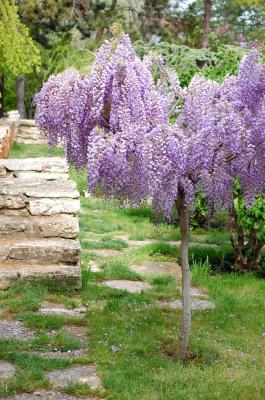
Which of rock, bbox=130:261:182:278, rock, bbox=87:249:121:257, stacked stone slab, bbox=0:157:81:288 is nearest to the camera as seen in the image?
stacked stone slab, bbox=0:157:81:288

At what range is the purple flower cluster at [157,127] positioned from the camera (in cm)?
547

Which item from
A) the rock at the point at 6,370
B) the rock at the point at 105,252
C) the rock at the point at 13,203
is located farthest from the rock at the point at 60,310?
Answer: the rock at the point at 105,252

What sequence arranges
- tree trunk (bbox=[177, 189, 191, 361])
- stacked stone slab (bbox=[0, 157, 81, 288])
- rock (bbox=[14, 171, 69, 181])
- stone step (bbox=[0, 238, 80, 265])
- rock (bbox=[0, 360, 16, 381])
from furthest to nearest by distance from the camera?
1. rock (bbox=[14, 171, 69, 181])
2. stone step (bbox=[0, 238, 80, 265])
3. stacked stone slab (bbox=[0, 157, 81, 288])
4. tree trunk (bbox=[177, 189, 191, 361])
5. rock (bbox=[0, 360, 16, 381])

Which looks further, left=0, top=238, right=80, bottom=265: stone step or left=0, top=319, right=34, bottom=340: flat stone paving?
left=0, top=238, right=80, bottom=265: stone step

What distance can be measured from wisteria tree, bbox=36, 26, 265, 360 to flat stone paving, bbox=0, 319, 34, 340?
5.14ft

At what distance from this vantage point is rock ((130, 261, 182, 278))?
9742mm

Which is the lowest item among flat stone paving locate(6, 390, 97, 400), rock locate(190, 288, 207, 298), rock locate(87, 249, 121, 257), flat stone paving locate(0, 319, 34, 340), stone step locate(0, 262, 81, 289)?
rock locate(87, 249, 121, 257)

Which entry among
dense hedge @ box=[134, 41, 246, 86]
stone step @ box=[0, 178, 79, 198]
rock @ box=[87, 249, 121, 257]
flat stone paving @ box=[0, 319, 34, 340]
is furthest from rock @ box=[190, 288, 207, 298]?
dense hedge @ box=[134, 41, 246, 86]

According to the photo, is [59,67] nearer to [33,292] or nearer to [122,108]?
[33,292]

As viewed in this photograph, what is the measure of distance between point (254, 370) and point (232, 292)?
3036 millimetres

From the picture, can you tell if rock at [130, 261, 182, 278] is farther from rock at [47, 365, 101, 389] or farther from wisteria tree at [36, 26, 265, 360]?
rock at [47, 365, 101, 389]

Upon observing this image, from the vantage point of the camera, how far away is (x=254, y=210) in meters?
9.81

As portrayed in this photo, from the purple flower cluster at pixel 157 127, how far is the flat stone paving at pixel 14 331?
1.81m

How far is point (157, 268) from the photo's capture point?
10.0 meters
